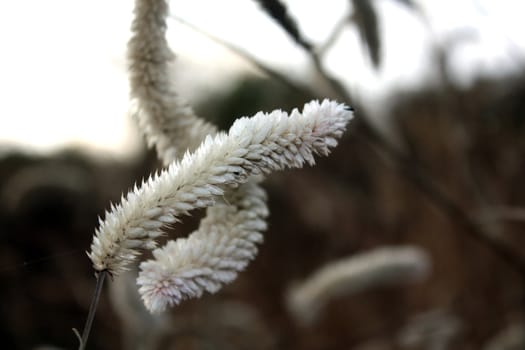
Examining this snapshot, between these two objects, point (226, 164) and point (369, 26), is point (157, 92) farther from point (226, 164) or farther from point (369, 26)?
point (369, 26)

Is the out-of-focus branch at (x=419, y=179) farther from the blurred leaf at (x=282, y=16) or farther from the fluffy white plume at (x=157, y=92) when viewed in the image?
the fluffy white plume at (x=157, y=92)

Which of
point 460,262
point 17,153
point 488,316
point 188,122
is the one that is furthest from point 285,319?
point 188,122

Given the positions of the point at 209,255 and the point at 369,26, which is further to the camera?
the point at 369,26

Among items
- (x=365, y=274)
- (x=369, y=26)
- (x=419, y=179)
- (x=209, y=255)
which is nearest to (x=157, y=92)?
(x=209, y=255)

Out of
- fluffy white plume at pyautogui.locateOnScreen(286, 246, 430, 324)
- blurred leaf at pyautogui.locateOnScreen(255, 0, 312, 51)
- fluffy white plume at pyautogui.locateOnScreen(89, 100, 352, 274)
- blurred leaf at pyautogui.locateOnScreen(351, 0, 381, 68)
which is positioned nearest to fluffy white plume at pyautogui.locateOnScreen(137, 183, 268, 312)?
fluffy white plume at pyautogui.locateOnScreen(89, 100, 352, 274)

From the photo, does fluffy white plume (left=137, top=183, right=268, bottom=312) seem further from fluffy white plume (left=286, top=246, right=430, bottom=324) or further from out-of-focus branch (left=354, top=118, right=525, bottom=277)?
fluffy white plume (left=286, top=246, right=430, bottom=324)

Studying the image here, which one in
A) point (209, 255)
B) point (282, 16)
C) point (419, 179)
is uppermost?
point (419, 179)
